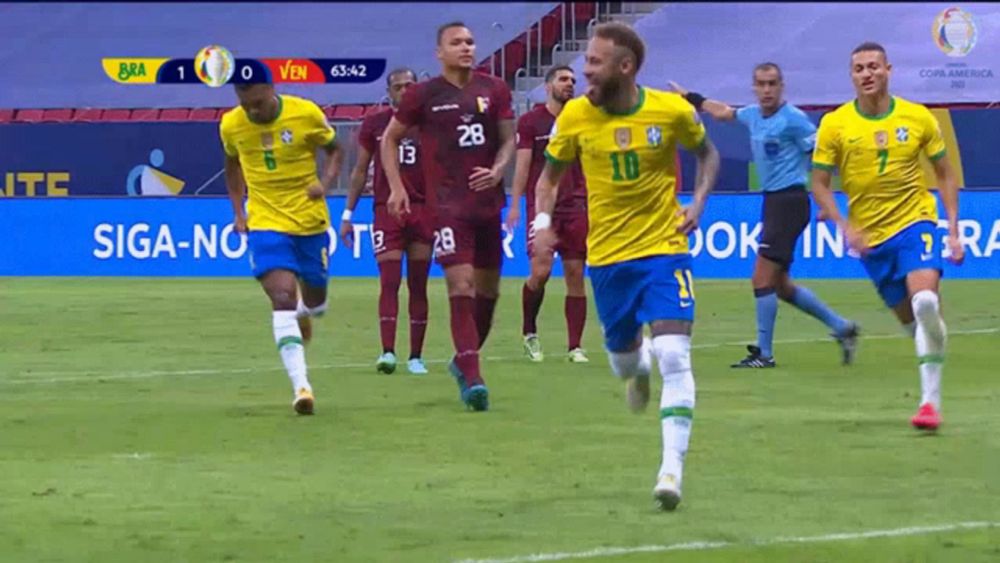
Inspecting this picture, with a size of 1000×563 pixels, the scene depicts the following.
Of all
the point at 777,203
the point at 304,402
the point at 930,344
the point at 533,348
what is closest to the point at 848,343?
the point at 777,203

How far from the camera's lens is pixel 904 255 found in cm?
1212

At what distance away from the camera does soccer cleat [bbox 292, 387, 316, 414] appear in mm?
12688

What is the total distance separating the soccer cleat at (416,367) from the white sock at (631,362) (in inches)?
216

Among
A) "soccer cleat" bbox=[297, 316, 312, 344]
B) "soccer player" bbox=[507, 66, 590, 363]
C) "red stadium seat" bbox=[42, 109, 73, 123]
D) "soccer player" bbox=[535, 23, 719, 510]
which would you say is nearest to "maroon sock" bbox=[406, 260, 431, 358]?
"soccer player" bbox=[507, 66, 590, 363]

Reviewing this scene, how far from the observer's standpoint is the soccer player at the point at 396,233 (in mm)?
15781

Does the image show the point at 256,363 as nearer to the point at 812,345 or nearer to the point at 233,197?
the point at 233,197

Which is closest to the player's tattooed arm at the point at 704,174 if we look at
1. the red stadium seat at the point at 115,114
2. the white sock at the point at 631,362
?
the white sock at the point at 631,362

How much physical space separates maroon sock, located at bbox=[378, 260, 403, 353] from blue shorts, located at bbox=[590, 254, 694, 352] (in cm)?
628

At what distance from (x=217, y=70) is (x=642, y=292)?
103 feet

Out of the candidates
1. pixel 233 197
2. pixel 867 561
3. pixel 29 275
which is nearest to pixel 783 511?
pixel 867 561

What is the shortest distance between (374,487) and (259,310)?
13.7m

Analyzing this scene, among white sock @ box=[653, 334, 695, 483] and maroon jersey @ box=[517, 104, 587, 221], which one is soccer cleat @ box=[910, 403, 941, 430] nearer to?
white sock @ box=[653, 334, 695, 483]

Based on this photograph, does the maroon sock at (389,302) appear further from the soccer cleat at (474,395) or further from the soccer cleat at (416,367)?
the soccer cleat at (474,395)

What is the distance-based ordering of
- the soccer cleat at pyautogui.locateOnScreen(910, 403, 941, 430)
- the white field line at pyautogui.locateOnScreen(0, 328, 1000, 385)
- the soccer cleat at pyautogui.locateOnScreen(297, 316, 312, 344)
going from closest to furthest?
the soccer cleat at pyautogui.locateOnScreen(910, 403, 941, 430), the soccer cleat at pyautogui.locateOnScreen(297, 316, 312, 344), the white field line at pyautogui.locateOnScreen(0, 328, 1000, 385)
